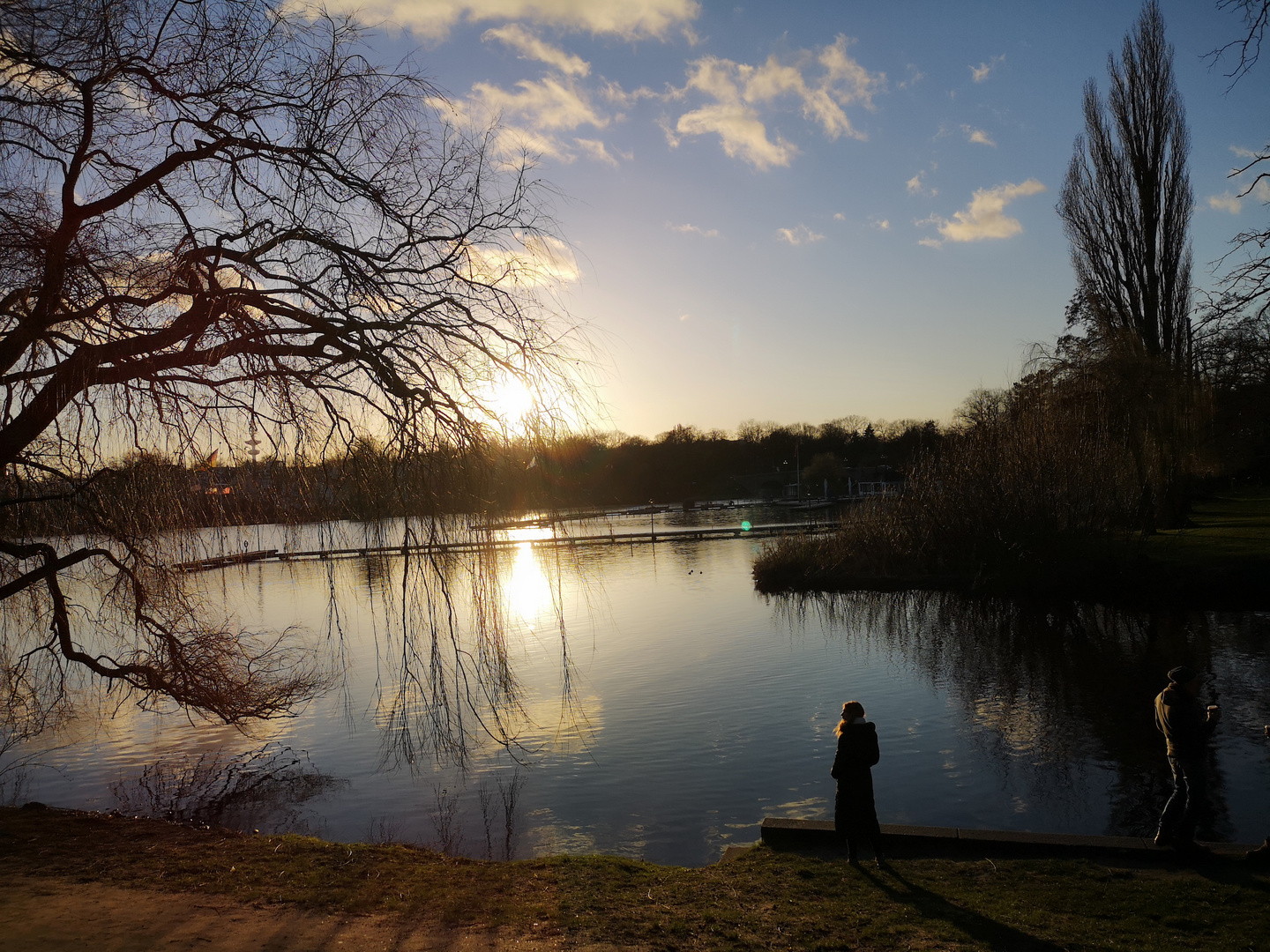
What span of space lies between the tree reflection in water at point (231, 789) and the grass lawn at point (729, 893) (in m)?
3.78

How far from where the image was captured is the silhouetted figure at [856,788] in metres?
7.89

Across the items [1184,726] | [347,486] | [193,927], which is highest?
[347,486]

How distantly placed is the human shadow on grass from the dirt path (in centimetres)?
270

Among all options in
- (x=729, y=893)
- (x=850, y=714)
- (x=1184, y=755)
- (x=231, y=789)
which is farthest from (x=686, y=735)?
(x=1184, y=755)

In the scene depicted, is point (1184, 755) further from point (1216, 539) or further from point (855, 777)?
point (1216, 539)

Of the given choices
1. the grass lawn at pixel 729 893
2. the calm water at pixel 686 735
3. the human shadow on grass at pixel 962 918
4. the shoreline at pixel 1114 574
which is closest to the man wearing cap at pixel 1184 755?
the grass lawn at pixel 729 893

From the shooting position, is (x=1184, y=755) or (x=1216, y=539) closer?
(x=1184, y=755)

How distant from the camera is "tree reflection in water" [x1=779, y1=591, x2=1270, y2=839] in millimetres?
11320

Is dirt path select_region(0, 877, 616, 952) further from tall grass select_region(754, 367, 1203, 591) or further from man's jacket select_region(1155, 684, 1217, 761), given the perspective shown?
tall grass select_region(754, 367, 1203, 591)

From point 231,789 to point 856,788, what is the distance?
10583 millimetres

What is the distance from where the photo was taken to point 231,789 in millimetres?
13617

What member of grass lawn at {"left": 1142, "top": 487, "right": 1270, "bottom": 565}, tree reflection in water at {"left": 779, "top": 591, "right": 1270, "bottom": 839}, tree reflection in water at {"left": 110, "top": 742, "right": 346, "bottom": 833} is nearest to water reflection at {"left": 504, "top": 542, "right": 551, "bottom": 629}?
tree reflection in water at {"left": 110, "top": 742, "right": 346, "bottom": 833}

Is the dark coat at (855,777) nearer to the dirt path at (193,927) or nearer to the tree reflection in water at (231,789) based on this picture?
the dirt path at (193,927)

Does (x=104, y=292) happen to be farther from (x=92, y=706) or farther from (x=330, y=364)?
(x=92, y=706)
